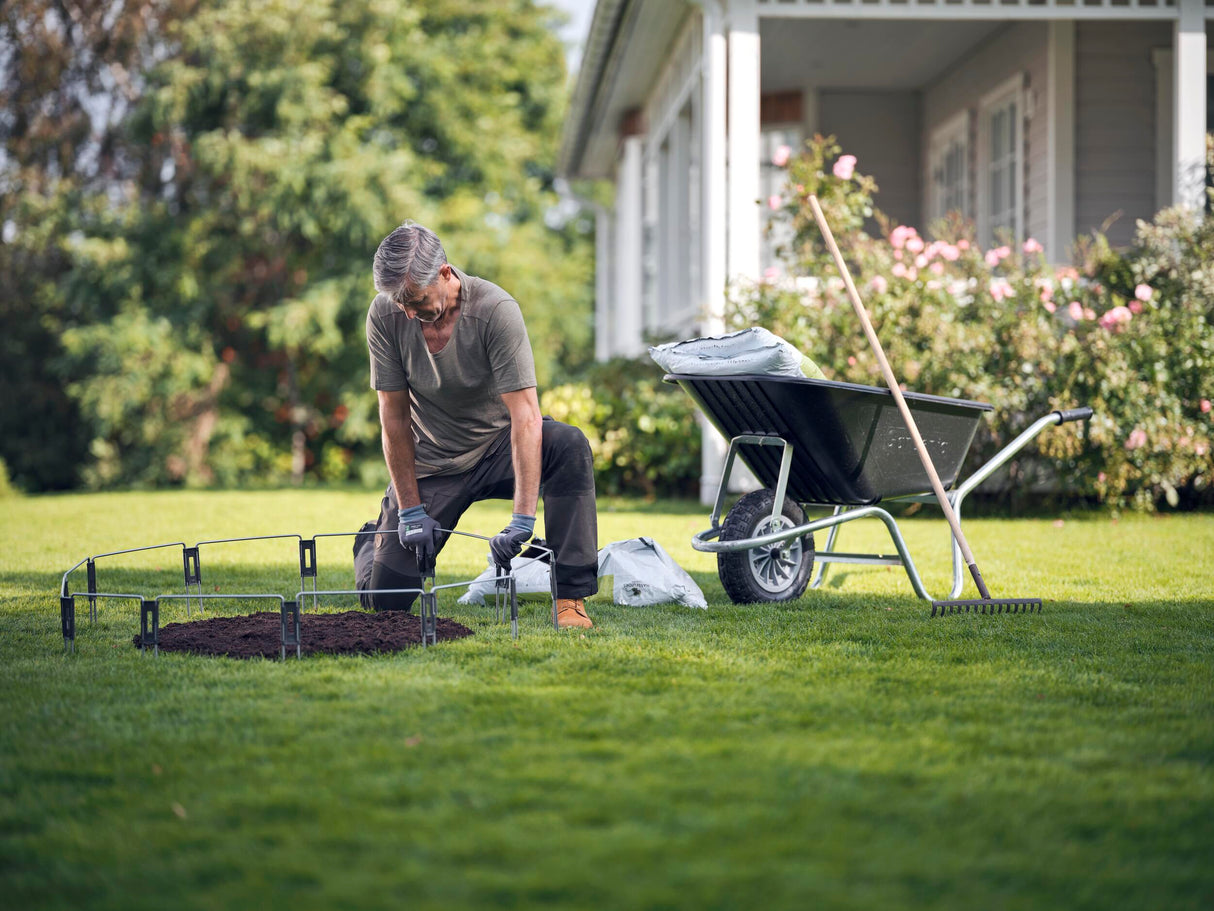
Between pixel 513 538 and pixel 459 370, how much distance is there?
614mm

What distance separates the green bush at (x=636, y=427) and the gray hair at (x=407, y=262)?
16.2 ft

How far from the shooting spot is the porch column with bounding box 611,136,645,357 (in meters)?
13.3

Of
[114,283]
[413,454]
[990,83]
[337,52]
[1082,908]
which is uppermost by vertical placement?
[337,52]

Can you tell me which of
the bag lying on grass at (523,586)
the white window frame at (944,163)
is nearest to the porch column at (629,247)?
the white window frame at (944,163)

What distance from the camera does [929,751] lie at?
239cm

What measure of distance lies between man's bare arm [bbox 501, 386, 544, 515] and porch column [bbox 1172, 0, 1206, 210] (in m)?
5.45

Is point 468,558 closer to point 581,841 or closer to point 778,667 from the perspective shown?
point 778,667

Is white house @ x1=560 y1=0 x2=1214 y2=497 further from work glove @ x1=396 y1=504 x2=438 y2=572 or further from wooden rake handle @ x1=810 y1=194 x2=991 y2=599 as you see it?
work glove @ x1=396 y1=504 x2=438 y2=572

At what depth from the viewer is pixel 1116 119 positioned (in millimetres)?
9062

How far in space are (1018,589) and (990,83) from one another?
6.70 m

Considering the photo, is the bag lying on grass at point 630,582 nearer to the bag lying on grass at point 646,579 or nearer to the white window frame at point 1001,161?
the bag lying on grass at point 646,579

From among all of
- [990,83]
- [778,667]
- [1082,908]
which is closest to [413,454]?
[778,667]

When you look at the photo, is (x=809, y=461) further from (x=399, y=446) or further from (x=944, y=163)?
(x=944, y=163)

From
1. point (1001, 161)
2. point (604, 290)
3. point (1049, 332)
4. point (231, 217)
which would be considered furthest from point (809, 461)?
point (604, 290)
